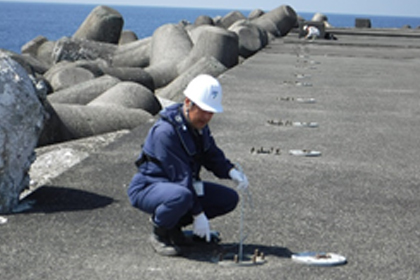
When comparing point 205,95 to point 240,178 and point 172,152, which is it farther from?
point 240,178

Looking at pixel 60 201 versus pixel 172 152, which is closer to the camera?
pixel 172 152

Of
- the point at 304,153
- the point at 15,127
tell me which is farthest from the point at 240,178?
the point at 304,153

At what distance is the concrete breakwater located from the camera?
580 centimetres

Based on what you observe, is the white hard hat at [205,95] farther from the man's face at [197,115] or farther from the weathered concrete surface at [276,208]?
the weathered concrete surface at [276,208]

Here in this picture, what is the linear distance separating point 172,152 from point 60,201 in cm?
139

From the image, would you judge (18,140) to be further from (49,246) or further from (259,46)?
(259,46)

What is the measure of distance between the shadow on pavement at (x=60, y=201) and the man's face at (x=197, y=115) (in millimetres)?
1251

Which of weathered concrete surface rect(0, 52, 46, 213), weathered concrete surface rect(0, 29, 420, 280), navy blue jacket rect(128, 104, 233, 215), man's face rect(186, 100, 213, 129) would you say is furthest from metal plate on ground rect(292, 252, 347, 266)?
weathered concrete surface rect(0, 52, 46, 213)

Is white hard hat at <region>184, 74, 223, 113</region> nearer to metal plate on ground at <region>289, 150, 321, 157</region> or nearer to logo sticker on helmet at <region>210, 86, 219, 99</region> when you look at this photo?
logo sticker on helmet at <region>210, 86, 219, 99</region>

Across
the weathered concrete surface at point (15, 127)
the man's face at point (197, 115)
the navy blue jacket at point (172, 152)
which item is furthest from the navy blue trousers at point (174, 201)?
the weathered concrete surface at point (15, 127)

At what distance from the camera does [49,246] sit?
4.94 meters

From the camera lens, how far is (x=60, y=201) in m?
5.88

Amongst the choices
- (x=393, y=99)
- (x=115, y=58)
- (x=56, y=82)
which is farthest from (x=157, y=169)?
(x=115, y=58)

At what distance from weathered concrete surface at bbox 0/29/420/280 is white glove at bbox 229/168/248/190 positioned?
403mm
